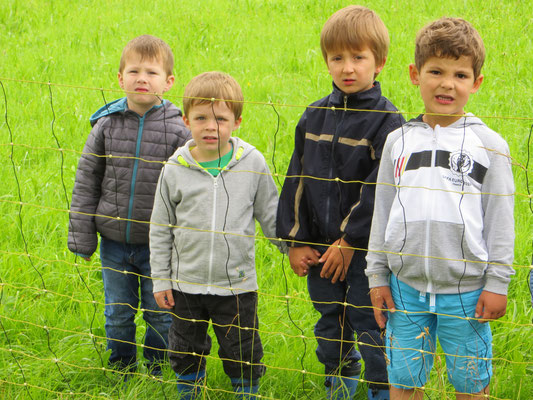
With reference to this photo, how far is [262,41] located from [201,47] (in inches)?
27.3

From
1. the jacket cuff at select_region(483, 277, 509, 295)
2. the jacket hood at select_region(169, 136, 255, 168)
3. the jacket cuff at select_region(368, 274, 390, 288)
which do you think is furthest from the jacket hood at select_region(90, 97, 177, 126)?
the jacket cuff at select_region(483, 277, 509, 295)

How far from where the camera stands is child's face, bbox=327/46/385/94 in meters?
2.63

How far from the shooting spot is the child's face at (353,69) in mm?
2627

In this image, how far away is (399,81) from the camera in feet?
20.7

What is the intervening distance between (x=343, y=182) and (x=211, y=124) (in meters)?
0.58

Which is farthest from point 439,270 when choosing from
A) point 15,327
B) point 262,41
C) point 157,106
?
point 262,41

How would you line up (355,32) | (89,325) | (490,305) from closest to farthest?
(490,305) → (355,32) → (89,325)

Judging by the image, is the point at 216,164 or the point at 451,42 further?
the point at 216,164

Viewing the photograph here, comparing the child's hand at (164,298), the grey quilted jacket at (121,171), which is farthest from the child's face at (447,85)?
the child's hand at (164,298)

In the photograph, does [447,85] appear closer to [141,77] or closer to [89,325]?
[141,77]

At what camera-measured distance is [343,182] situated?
2.66m

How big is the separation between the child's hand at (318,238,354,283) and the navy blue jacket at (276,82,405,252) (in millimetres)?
37

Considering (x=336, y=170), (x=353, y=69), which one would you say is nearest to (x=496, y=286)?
(x=336, y=170)

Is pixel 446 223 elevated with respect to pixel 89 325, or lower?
elevated
